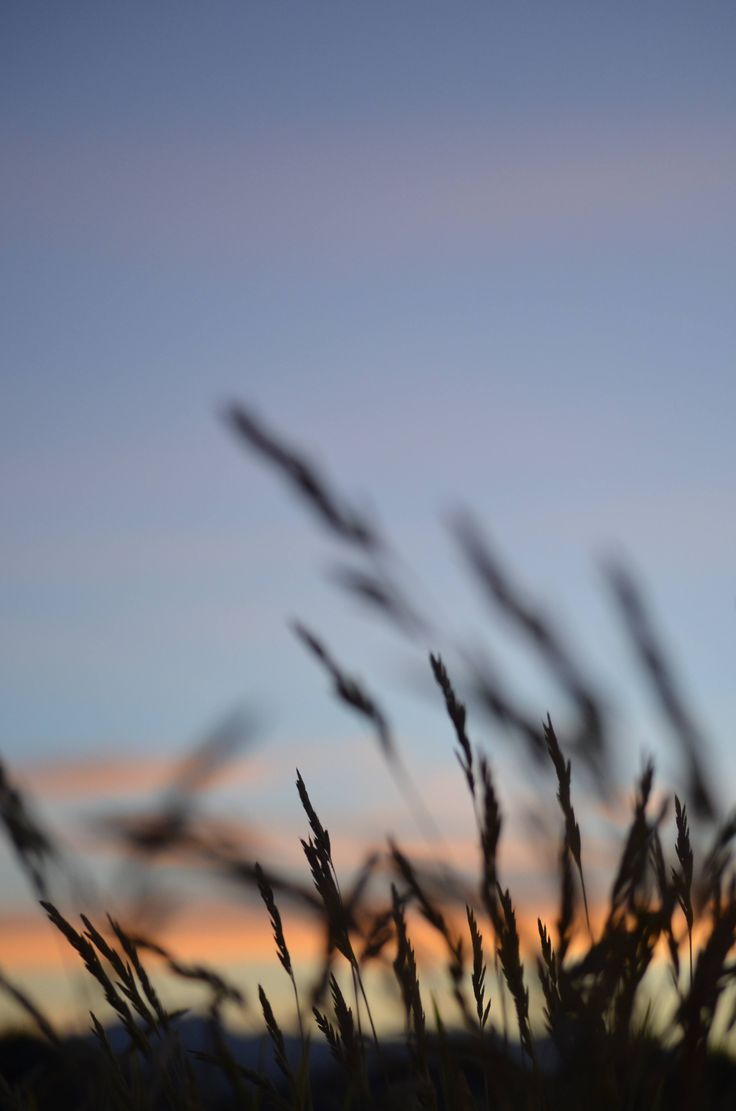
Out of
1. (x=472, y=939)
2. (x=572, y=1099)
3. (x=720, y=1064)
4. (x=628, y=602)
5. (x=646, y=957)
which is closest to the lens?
(x=572, y=1099)

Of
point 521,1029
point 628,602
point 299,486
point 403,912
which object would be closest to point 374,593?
point 299,486

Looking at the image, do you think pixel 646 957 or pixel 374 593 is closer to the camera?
pixel 646 957

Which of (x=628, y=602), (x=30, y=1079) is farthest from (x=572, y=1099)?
(x=628, y=602)

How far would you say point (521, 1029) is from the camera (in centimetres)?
110

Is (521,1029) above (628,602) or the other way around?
the other way around

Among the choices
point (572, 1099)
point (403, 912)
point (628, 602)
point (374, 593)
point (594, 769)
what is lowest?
point (572, 1099)

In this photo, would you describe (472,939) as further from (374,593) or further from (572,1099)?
(374,593)

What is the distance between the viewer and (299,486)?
1.77 meters

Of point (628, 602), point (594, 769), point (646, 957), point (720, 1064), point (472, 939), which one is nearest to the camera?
point (646, 957)

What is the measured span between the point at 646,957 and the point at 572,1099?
1.11 feet

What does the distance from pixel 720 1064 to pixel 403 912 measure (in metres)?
0.39

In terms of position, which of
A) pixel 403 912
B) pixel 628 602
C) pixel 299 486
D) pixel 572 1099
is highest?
pixel 299 486

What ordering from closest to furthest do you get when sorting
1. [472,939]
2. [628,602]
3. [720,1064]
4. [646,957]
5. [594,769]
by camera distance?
[646,957]
[472,939]
[720,1064]
[594,769]
[628,602]

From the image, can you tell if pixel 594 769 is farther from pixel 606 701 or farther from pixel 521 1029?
pixel 521 1029
